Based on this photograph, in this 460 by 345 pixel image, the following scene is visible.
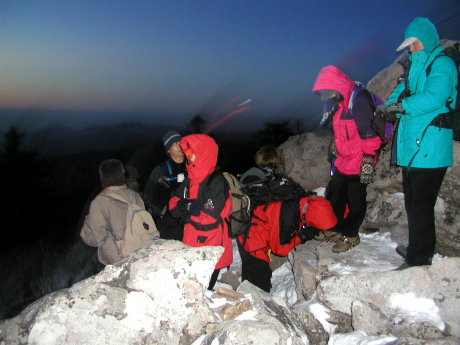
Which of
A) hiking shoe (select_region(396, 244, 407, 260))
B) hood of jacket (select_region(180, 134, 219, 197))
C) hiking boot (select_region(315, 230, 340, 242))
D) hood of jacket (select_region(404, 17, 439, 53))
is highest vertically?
hood of jacket (select_region(404, 17, 439, 53))

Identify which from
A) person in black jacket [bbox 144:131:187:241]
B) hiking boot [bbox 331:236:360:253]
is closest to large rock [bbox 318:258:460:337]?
hiking boot [bbox 331:236:360:253]

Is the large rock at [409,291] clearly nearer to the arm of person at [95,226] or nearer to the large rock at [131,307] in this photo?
the large rock at [131,307]

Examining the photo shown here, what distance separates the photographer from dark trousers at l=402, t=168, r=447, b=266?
296cm

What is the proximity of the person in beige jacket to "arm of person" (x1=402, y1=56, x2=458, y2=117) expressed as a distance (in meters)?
2.99

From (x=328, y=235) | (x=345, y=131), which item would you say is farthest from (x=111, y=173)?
(x=328, y=235)

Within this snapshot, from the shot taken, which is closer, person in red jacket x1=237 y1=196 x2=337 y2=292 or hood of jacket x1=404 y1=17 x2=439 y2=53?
hood of jacket x1=404 y1=17 x2=439 y2=53

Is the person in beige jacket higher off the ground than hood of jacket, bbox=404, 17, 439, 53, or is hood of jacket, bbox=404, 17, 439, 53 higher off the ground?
hood of jacket, bbox=404, 17, 439, 53

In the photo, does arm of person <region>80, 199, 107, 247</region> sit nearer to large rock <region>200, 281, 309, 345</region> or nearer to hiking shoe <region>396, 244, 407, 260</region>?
large rock <region>200, 281, 309, 345</region>

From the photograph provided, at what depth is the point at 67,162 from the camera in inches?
1287

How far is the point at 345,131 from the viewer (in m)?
3.66

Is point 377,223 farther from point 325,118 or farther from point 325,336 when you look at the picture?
point 325,336

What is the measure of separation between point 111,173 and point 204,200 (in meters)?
1.08

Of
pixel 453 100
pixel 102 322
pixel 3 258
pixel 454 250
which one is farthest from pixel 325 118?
pixel 3 258

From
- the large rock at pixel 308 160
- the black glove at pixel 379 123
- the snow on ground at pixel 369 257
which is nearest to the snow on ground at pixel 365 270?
the snow on ground at pixel 369 257
